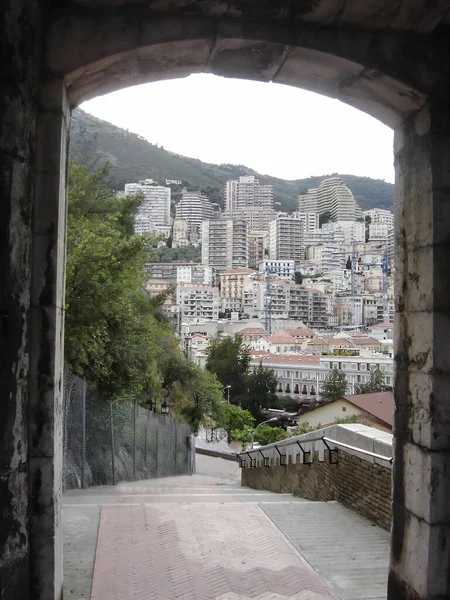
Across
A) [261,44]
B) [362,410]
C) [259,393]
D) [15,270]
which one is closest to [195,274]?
[259,393]

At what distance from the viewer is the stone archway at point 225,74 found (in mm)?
3168

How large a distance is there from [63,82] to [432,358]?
2.91 metres

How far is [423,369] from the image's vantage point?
12.0 feet

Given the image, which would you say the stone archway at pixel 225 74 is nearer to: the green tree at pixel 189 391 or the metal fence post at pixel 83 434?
the metal fence post at pixel 83 434

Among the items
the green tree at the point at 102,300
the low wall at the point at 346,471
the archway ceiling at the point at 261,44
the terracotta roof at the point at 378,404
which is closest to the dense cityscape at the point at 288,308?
the terracotta roof at the point at 378,404

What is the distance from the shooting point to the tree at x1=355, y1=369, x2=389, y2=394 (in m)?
60.3

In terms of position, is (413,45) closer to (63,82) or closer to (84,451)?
(63,82)

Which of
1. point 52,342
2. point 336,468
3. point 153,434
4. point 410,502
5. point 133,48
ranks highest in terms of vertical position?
point 133,48

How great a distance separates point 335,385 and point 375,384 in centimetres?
478

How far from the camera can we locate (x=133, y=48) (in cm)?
342

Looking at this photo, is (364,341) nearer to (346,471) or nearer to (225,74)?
(346,471)

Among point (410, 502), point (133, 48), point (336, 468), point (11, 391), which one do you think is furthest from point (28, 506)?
point (336, 468)

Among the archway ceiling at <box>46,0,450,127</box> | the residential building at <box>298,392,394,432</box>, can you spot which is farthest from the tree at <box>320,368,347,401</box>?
the archway ceiling at <box>46,0,450,127</box>

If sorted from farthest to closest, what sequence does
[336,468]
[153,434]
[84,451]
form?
[153,434] < [84,451] < [336,468]
